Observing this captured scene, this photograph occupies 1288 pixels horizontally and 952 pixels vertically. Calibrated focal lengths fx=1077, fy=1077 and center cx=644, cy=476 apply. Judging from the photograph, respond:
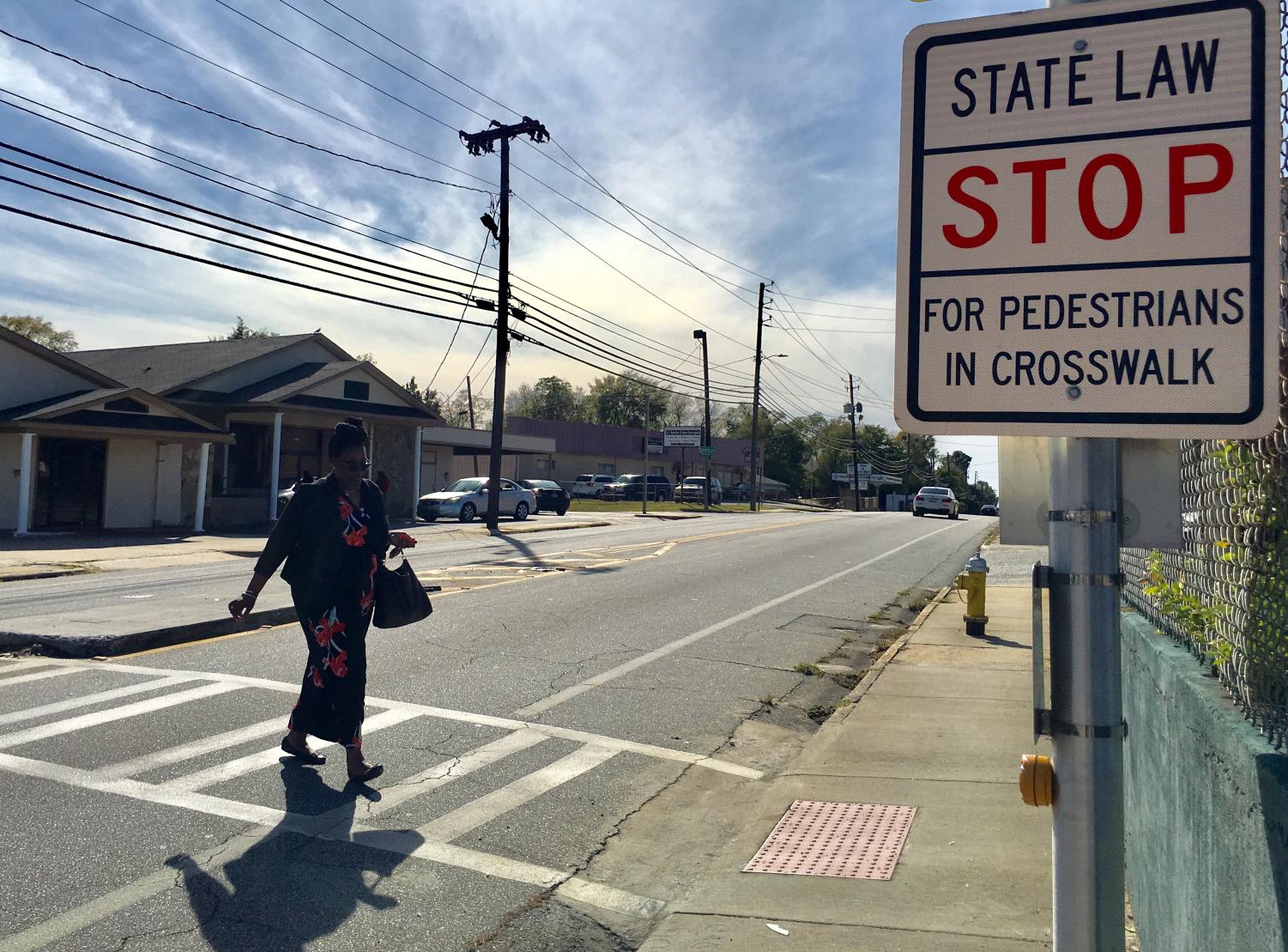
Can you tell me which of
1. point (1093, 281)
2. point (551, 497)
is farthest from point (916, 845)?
point (551, 497)

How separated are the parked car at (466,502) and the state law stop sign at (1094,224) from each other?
34.0m

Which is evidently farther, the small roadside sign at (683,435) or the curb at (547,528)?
the small roadside sign at (683,435)

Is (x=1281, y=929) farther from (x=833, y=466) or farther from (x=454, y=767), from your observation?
(x=833, y=466)

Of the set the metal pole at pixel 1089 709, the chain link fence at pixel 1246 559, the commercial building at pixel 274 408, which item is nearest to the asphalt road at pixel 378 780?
the chain link fence at pixel 1246 559

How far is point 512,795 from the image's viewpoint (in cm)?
590

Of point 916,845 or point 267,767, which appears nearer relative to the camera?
point 916,845

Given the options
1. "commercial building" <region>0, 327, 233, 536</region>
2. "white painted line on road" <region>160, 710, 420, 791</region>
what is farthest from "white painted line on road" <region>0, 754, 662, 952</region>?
"commercial building" <region>0, 327, 233, 536</region>

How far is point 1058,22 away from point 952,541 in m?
28.8

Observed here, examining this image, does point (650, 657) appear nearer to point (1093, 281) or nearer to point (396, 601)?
point (396, 601)

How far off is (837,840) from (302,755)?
312 centimetres

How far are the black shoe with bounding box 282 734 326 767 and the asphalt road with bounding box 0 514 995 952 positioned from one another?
12cm

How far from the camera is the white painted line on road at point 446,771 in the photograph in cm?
567

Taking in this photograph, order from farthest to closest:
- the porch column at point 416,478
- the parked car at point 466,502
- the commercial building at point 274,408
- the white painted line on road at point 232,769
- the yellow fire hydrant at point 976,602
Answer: the porch column at point 416,478 → the parked car at point 466,502 → the commercial building at point 274,408 → the yellow fire hydrant at point 976,602 → the white painted line on road at point 232,769

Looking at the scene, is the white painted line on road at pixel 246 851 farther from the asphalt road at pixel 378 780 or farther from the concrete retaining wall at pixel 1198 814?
the concrete retaining wall at pixel 1198 814
